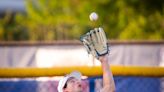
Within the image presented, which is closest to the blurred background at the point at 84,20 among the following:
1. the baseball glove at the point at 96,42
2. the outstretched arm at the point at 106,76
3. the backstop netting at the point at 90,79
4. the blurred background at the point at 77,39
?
the blurred background at the point at 77,39

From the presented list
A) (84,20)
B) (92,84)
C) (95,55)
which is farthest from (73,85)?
(84,20)

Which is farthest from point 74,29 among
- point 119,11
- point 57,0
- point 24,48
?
point 24,48

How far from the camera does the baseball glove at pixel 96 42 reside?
20.2ft

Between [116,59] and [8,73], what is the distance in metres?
4.94

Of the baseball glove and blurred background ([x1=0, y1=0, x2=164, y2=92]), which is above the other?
the baseball glove

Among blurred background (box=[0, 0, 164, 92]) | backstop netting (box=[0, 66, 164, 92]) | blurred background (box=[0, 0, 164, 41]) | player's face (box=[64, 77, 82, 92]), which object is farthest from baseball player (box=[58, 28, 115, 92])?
blurred background (box=[0, 0, 164, 41])

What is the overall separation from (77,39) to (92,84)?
13655mm

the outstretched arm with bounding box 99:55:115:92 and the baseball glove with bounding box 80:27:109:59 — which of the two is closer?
the outstretched arm with bounding box 99:55:115:92

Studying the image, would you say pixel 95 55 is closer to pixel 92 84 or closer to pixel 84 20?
pixel 92 84

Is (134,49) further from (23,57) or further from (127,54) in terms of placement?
(23,57)

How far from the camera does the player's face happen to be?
6.13 meters

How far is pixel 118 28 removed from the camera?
21375 mm

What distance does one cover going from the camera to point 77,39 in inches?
829

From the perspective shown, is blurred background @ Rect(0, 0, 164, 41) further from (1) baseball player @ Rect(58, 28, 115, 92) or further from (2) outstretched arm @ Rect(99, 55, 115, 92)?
(2) outstretched arm @ Rect(99, 55, 115, 92)
